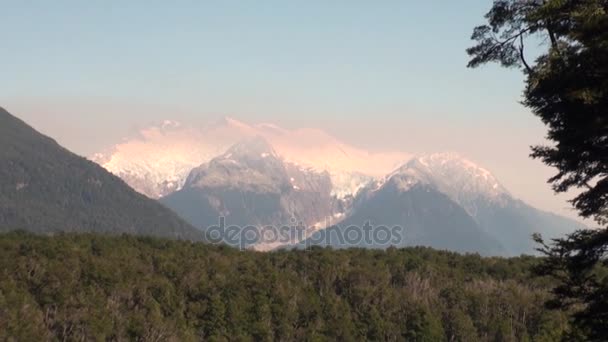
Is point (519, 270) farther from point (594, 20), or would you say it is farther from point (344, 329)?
point (594, 20)

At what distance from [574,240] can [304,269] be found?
13974 cm

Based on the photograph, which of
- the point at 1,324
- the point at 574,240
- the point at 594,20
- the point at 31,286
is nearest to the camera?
the point at 594,20

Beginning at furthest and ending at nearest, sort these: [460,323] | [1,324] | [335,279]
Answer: [335,279] → [460,323] → [1,324]

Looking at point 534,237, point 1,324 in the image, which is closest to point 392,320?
point 1,324

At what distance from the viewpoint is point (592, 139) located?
25.0 metres

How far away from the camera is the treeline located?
409 ft

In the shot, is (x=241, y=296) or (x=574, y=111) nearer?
(x=574, y=111)

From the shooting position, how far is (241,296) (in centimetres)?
14075

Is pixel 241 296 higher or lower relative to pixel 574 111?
lower

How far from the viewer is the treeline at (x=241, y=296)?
4906 inches

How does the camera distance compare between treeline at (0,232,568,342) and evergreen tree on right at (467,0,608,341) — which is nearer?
evergreen tree on right at (467,0,608,341)

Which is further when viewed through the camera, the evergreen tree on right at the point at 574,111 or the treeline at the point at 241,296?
the treeline at the point at 241,296

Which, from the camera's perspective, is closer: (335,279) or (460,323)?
(460,323)

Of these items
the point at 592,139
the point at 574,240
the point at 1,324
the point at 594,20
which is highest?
the point at 594,20
